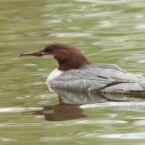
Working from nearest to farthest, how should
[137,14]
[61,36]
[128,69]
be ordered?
[128,69] < [61,36] < [137,14]

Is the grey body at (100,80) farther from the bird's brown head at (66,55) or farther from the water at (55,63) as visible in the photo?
the water at (55,63)

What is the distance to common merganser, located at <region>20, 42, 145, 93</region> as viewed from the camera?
425 inches

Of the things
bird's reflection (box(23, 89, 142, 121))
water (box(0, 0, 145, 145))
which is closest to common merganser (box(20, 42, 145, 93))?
bird's reflection (box(23, 89, 142, 121))

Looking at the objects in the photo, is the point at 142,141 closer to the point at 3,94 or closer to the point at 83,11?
the point at 3,94

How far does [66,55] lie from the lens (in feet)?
38.7

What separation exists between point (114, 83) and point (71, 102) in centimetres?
73

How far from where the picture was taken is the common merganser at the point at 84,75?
35.4 ft

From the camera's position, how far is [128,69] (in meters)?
12.2

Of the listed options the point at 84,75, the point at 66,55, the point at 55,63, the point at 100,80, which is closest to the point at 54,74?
the point at 66,55

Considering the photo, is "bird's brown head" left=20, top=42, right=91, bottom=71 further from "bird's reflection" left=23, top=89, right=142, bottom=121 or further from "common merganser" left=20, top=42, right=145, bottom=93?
"bird's reflection" left=23, top=89, right=142, bottom=121

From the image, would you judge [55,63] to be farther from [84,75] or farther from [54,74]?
[84,75]

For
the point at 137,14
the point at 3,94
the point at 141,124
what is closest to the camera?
the point at 141,124

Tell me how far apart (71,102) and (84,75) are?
921 millimetres

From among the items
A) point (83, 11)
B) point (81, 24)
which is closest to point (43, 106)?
point (81, 24)
